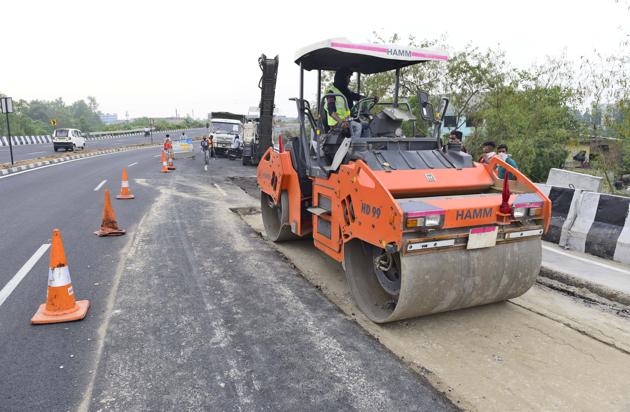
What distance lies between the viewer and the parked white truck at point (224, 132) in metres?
25.5

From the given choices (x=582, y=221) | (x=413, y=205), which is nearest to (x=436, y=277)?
(x=413, y=205)

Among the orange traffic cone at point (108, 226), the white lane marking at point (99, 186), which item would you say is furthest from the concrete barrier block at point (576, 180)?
the white lane marking at point (99, 186)

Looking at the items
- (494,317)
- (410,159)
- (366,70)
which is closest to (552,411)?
(494,317)

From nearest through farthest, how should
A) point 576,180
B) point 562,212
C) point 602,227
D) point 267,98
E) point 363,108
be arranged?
point 363,108 < point 602,227 < point 562,212 < point 576,180 < point 267,98

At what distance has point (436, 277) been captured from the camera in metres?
3.79

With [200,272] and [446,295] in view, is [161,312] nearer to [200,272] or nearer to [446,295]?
[200,272]

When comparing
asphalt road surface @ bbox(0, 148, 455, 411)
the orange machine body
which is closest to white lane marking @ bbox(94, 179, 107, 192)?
asphalt road surface @ bbox(0, 148, 455, 411)

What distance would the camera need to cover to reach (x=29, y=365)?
11.3ft

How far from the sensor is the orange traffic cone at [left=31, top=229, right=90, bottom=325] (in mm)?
4168

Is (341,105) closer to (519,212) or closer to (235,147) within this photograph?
(519,212)

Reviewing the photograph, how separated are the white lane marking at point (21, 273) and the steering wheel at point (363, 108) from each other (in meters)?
4.46

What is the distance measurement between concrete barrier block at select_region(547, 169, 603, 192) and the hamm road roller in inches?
146

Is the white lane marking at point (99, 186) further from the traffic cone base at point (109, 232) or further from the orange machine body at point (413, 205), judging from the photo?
the orange machine body at point (413, 205)

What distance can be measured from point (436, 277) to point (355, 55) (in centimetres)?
291
